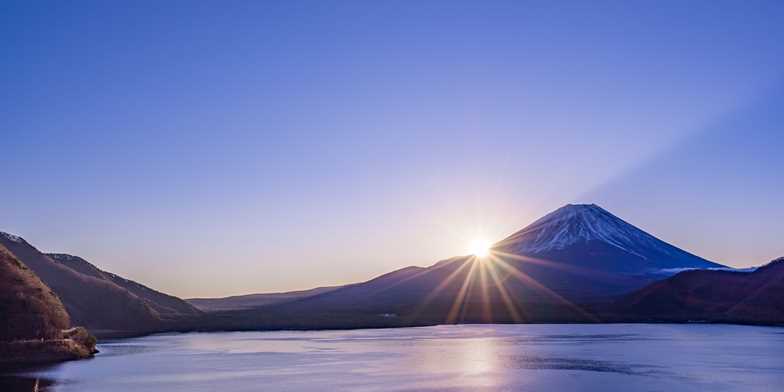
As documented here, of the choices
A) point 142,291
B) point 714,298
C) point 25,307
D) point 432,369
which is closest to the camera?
point 432,369

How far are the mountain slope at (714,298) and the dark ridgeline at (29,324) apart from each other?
365 feet

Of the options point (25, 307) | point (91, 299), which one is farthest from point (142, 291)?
point (25, 307)

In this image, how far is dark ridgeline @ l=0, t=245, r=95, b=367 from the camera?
52.9 meters

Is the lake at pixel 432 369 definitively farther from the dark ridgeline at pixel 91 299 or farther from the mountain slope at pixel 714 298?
the mountain slope at pixel 714 298

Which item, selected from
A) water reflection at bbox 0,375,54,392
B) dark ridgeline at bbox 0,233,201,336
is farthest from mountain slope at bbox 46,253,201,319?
water reflection at bbox 0,375,54,392

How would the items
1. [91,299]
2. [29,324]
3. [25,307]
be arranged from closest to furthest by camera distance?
[29,324]
[25,307]
[91,299]

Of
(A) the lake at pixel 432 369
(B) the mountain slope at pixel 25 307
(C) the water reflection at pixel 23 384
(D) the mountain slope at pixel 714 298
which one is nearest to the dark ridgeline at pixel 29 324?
(B) the mountain slope at pixel 25 307

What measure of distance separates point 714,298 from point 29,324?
149m

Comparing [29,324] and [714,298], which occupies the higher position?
[714,298]

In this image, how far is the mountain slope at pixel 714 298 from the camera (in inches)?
5472

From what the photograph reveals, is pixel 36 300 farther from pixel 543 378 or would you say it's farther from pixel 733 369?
pixel 733 369

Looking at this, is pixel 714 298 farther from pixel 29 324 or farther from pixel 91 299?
pixel 29 324

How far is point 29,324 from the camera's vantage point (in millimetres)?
55031

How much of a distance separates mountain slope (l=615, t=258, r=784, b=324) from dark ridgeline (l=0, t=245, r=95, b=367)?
111256mm
